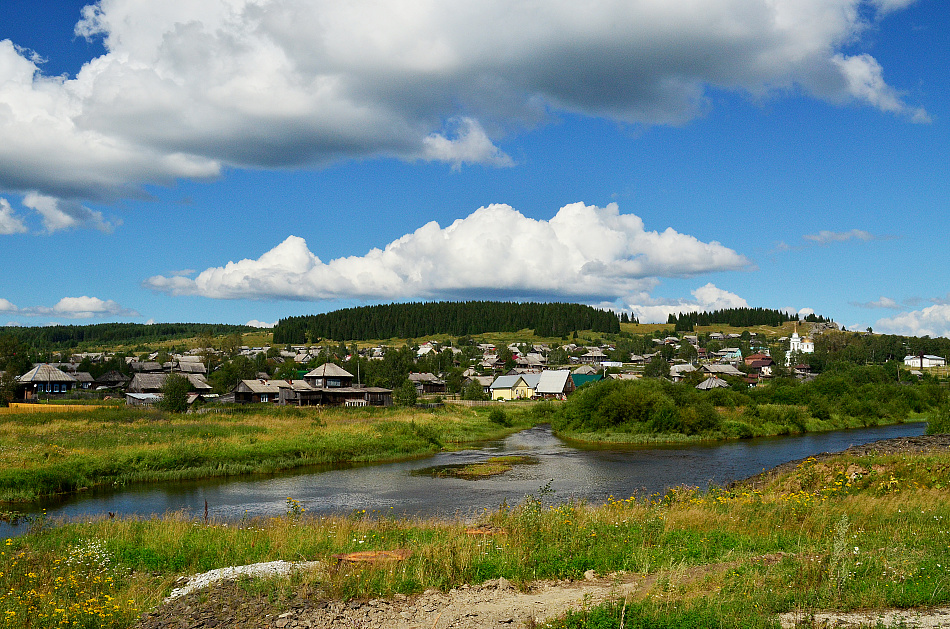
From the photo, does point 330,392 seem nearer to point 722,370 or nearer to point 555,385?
point 555,385

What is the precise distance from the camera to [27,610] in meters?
8.56

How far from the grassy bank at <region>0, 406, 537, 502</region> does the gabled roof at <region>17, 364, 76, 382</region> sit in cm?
3693

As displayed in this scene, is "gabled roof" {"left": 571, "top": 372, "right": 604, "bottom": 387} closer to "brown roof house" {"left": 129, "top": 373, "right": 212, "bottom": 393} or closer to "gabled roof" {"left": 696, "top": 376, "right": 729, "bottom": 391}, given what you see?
"gabled roof" {"left": 696, "top": 376, "right": 729, "bottom": 391}

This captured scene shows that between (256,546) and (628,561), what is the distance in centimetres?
713

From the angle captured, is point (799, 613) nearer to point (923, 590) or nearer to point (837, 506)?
point (923, 590)

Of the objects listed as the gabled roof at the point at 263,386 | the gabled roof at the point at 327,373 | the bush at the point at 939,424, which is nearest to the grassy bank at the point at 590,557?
the bush at the point at 939,424

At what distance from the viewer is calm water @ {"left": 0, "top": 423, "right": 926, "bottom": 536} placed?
995 inches

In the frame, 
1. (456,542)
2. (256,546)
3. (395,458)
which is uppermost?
(456,542)

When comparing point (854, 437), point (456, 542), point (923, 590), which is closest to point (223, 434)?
point (456, 542)

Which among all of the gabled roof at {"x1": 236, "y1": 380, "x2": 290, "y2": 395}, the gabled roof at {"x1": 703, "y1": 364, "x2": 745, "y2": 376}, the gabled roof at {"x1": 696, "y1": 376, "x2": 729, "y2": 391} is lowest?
the gabled roof at {"x1": 236, "y1": 380, "x2": 290, "y2": 395}

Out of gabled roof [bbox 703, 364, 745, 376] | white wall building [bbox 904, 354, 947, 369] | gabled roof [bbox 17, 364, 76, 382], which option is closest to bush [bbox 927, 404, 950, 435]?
gabled roof [bbox 703, 364, 745, 376]

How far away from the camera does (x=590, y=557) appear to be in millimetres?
10461

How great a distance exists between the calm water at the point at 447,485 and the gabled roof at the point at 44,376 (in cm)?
6170

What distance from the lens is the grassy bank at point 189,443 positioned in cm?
3022
